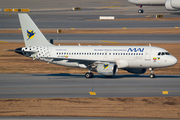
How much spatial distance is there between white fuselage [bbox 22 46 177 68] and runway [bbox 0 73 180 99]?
2.31 meters

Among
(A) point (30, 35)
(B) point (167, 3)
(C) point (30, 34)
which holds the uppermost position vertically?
(B) point (167, 3)

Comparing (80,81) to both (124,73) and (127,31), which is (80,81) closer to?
(124,73)

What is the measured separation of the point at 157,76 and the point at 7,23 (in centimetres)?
8074

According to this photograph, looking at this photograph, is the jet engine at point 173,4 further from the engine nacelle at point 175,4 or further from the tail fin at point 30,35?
the tail fin at point 30,35

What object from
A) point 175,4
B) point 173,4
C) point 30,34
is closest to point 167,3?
point 173,4

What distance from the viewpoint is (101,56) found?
4466cm

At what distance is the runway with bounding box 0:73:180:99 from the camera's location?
35.7 meters

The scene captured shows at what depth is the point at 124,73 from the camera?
164 ft

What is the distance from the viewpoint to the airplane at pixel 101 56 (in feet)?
142

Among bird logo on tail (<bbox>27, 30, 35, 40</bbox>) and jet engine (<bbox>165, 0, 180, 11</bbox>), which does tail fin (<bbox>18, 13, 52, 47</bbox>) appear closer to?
bird logo on tail (<bbox>27, 30, 35, 40</bbox>)

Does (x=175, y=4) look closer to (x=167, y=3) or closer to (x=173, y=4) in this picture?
(x=173, y=4)

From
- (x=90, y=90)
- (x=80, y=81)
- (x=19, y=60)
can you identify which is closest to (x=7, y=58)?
(x=19, y=60)

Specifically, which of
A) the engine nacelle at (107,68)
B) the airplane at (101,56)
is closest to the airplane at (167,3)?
the airplane at (101,56)

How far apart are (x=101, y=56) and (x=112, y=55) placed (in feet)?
5.23
